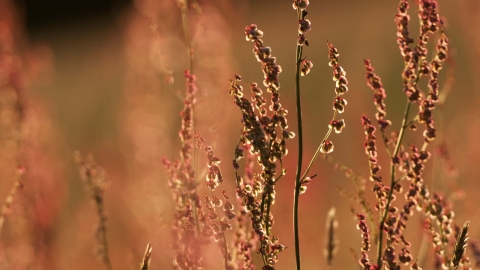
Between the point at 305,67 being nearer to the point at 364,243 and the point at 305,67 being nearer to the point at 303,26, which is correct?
the point at 303,26

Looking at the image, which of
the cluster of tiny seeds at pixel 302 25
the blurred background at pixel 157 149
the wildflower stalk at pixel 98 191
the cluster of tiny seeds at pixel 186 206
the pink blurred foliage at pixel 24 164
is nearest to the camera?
the cluster of tiny seeds at pixel 302 25

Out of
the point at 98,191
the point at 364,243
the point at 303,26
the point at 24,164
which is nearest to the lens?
the point at 303,26

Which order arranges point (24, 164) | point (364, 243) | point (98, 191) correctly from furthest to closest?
point (24, 164)
point (98, 191)
point (364, 243)

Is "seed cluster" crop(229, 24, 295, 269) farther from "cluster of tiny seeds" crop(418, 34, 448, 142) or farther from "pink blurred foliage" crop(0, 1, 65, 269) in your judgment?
"pink blurred foliage" crop(0, 1, 65, 269)

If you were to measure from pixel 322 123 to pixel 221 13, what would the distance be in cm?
487

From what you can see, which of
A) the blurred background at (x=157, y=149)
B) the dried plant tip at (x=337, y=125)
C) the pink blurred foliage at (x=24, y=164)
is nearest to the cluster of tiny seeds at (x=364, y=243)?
the blurred background at (x=157, y=149)

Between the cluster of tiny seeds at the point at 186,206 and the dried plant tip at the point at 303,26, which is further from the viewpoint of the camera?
the cluster of tiny seeds at the point at 186,206

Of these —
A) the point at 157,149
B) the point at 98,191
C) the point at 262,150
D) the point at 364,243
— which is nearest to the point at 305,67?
the point at 262,150

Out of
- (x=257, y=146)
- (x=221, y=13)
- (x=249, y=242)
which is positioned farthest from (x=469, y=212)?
(x=257, y=146)

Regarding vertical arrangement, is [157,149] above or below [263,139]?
above

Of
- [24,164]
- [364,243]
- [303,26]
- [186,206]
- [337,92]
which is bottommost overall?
[364,243]

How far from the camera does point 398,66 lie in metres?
9.40

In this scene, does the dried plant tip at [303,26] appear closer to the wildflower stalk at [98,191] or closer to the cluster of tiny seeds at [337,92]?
the cluster of tiny seeds at [337,92]

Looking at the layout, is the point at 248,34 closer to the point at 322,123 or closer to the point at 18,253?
the point at 18,253
